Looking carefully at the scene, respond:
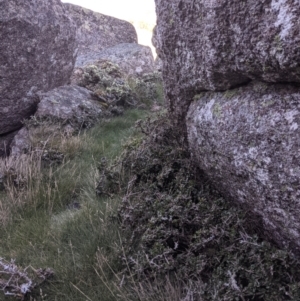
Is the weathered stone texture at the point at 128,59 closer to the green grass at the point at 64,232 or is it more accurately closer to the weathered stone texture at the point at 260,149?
the green grass at the point at 64,232

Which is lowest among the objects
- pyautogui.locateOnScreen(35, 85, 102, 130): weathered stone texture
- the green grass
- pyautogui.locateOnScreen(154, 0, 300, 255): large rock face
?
the green grass

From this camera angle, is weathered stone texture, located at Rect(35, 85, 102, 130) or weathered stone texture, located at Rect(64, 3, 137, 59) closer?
weathered stone texture, located at Rect(35, 85, 102, 130)

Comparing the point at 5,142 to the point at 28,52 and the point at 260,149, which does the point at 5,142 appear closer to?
the point at 28,52

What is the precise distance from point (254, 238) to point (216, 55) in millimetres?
1266

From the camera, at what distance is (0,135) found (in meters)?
7.36

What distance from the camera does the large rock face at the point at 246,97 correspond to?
2551 millimetres

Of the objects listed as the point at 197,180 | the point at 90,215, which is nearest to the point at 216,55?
the point at 197,180

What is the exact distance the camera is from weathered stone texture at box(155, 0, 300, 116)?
8.05 ft

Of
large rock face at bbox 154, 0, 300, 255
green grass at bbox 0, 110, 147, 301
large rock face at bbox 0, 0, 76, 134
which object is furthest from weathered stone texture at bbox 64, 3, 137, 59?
large rock face at bbox 154, 0, 300, 255

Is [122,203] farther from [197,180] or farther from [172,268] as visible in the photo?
[172,268]

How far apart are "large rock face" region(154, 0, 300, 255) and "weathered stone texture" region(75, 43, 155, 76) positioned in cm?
740

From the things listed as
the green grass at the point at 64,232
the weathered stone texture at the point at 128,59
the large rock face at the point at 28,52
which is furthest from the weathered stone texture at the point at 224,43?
the weathered stone texture at the point at 128,59

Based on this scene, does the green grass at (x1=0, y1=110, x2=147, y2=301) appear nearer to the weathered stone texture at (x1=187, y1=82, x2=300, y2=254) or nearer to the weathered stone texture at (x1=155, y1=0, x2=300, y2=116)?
the weathered stone texture at (x1=187, y1=82, x2=300, y2=254)

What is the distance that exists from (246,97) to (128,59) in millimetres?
8553
